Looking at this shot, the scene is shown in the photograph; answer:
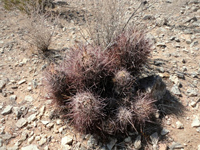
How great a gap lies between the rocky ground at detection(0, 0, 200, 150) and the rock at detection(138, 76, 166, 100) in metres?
0.36

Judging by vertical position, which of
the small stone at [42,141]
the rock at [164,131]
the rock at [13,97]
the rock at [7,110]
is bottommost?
the small stone at [42,141]

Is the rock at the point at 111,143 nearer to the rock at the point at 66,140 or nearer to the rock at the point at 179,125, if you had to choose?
the rock at the point at 66,140

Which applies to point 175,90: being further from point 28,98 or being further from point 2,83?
point 2,83

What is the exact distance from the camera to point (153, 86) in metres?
2.38

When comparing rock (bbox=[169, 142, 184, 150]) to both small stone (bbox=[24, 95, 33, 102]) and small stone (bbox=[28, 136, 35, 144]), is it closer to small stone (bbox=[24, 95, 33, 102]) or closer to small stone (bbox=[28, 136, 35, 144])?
small stone (bbox=[28, 136, 35, 144])

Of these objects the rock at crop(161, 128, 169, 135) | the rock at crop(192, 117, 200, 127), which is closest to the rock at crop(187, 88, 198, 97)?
the rock at crop(192, 117, 200, 127)

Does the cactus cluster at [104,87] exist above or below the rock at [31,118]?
above

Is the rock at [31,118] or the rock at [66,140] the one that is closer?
the rock at [66,140]

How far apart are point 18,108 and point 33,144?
700 mm

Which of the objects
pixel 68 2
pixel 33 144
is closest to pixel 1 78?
pixel 33 144

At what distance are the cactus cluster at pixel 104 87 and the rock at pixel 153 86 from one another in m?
0.12

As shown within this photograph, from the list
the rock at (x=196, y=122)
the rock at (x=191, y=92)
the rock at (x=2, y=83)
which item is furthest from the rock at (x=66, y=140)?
the rock at (x=191, y=92)

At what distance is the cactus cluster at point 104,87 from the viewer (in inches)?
75.7

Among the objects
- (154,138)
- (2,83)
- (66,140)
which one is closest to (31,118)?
(66,140)
